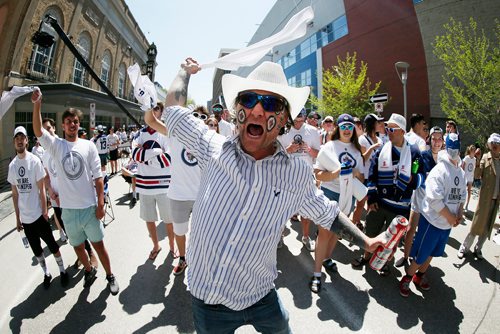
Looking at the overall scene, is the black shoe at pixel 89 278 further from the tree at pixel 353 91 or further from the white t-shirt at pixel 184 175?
the tree at pixel 353 91

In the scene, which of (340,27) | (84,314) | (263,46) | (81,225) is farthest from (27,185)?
(340,27)

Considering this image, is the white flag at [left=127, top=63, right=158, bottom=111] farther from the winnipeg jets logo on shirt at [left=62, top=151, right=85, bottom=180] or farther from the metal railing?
the metal railing

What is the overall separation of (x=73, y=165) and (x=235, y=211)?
2.77 meters

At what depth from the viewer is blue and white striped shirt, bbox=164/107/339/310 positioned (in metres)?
1.53

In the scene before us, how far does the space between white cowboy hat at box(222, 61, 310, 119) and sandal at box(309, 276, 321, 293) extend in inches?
100

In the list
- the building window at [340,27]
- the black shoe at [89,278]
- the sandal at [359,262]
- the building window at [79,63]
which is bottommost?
the black shoe at [89,278]

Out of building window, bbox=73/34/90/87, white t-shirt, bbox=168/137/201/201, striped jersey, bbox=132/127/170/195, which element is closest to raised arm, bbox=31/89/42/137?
striped jersey, bbox=132/127/170/195

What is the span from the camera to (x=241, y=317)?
1678 millimetres

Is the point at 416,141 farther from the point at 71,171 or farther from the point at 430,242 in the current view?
the point at 71,171

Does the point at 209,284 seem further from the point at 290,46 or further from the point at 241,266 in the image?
the point at 290,46

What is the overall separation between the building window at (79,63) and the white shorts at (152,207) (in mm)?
20006

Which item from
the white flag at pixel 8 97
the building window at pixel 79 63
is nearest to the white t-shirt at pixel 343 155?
the white flag at pixel 8 97

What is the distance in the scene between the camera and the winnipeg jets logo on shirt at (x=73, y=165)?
3.30 m

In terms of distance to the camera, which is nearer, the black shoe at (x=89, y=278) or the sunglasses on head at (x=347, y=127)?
the black shoe at (x=89, y=278)
